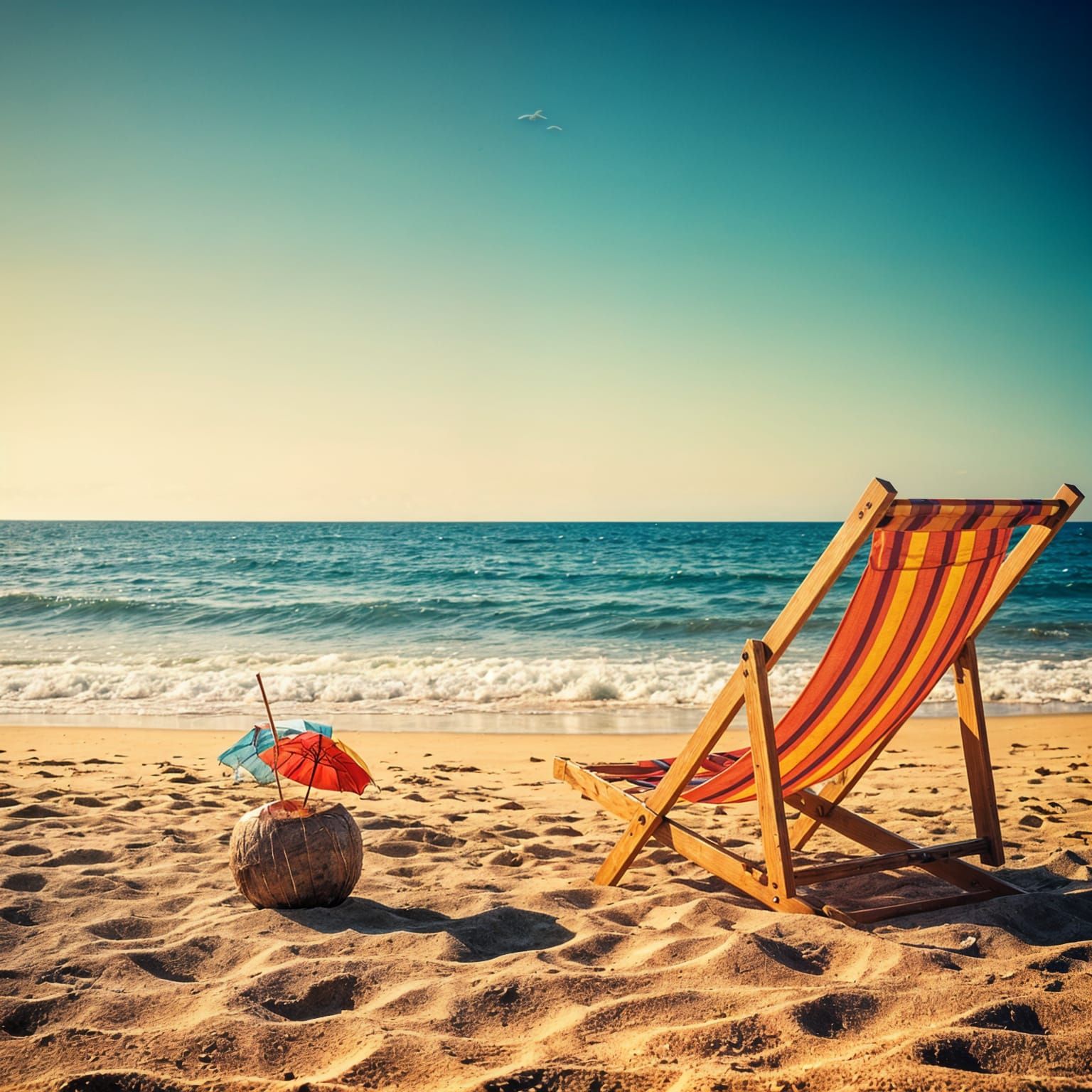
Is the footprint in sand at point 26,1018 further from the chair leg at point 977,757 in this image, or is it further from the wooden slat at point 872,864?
the chair leg at point 977,757

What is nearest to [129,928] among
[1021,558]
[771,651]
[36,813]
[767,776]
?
[36,813]

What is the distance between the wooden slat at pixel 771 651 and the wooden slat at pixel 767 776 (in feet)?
0.15

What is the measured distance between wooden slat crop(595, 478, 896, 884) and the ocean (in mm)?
5910

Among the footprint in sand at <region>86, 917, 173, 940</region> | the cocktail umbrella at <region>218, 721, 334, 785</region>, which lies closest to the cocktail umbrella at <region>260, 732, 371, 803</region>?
the cocktail umbrella at <region>218, 721, 334, 785</region>

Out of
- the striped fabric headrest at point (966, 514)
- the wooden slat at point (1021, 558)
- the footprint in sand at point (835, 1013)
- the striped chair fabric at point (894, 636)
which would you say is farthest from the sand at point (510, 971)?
the striped fabric headrest at point (966, 514)

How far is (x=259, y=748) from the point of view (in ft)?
10.7

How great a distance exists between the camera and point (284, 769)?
3.23 meters

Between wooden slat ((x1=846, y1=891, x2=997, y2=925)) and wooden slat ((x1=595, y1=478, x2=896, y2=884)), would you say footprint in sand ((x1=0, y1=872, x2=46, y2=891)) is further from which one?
wooden slat ((x1=846, y1=891, x2=997, y2=925))

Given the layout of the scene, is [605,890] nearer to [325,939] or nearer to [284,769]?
[325,939]

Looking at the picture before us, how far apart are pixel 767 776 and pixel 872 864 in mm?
551

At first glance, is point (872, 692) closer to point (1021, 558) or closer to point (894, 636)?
point (894, 636)

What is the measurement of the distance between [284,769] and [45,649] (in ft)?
43.2

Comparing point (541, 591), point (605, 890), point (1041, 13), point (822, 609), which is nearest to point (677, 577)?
point (541, 591)

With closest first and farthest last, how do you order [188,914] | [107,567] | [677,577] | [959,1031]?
[959,1031]
[188,914]
[677,577]
[107,567]
